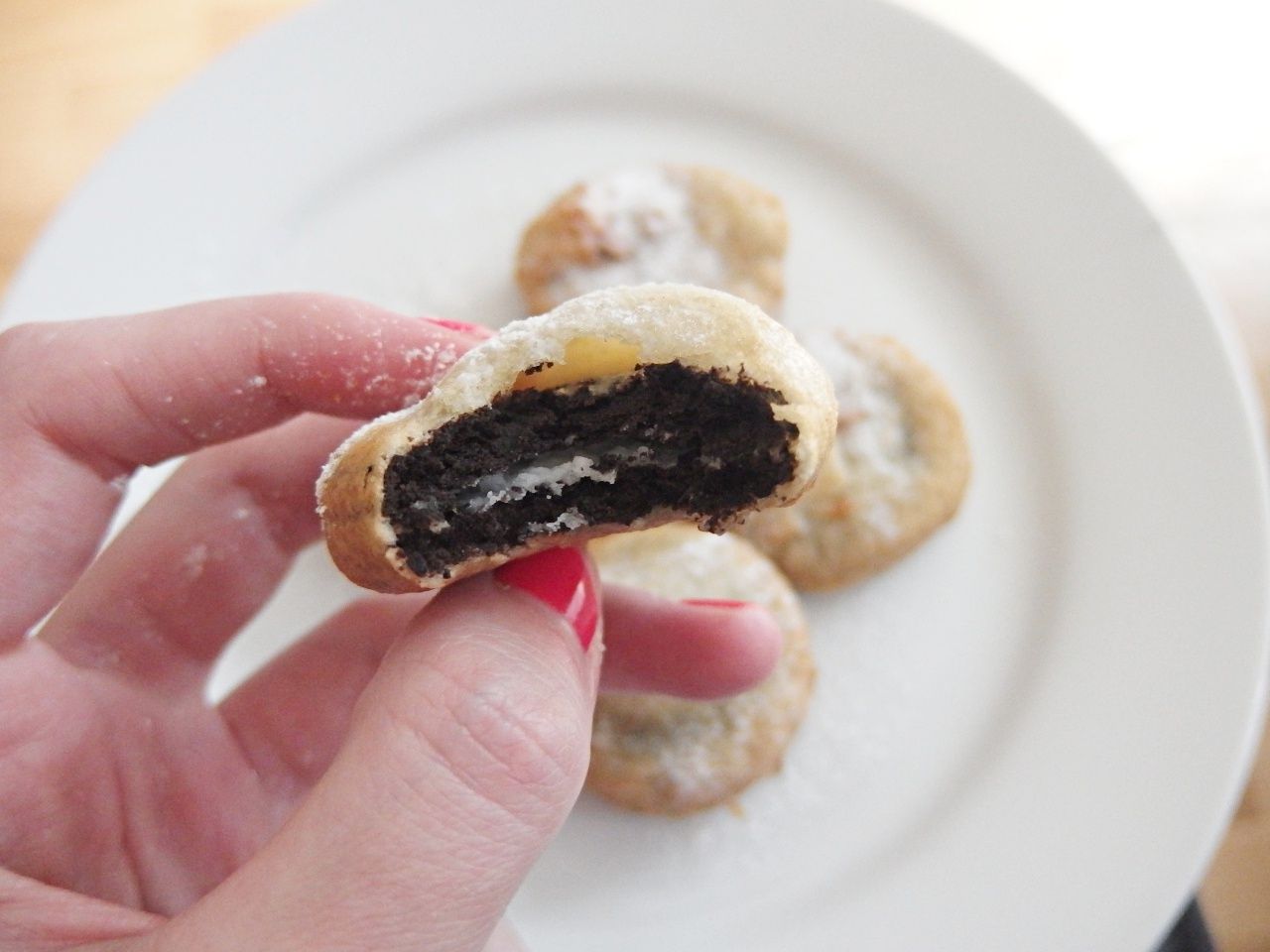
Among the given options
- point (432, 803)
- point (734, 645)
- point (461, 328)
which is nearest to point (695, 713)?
point (734, 645)

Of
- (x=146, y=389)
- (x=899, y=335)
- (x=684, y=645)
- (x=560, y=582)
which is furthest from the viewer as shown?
(x=899, y=335)

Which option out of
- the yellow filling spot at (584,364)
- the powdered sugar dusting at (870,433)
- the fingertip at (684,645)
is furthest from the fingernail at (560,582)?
the powdered sugar dusting at (870,433)

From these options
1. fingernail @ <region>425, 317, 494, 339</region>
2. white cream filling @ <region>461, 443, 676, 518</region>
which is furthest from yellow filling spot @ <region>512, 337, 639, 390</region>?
fingernail @ <region>425, 317, 494, 339</region>

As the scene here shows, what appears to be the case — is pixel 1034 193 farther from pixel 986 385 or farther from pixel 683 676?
pixel 683 676

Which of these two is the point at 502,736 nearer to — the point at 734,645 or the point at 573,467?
the point at 573,467

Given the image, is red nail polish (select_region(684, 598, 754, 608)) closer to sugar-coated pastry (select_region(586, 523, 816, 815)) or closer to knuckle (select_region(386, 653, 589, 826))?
sugar-coated pastry (select_region(586, 523, 816, 815))

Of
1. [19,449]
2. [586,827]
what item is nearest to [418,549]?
[19,449]

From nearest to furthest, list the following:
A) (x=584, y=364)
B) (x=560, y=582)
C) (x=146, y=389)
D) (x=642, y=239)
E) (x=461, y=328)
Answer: (x=584, y=364)
(x=560, y=582)
(x=146, y=389)
(x=461, y=328)
(x=642, y=239)
